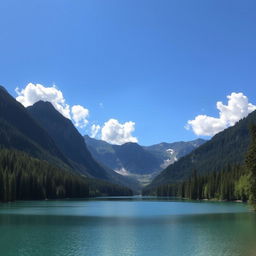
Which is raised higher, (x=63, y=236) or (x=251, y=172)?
(x=251, y=172)

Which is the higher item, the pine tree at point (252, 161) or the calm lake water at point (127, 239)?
the pine tree at point (252, 161)

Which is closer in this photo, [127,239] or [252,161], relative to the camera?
[127,239]

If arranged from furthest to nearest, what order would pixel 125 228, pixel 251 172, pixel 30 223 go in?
pixel 251 172
pixel 30 223
pixel 125 228

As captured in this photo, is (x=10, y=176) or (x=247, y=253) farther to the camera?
(x=10, y=176)

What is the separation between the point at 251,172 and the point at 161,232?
37.7m

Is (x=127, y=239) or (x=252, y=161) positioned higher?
(x=252, y=161)

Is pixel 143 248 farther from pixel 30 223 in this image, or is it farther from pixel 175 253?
pixel 30 223

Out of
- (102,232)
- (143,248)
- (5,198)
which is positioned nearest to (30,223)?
(102,232)

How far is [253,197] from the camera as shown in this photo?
4218 inches

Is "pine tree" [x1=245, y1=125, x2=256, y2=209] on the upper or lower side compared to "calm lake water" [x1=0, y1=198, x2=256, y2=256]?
upper

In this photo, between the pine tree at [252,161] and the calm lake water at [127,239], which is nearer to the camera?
the calm lake water at [127,239]

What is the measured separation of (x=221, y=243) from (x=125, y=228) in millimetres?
25196

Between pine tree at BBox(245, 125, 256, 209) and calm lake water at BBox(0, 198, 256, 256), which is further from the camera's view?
pine tree at BBox(245, 125, 256, 209)

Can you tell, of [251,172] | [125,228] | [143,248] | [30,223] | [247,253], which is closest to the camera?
[247,253]
